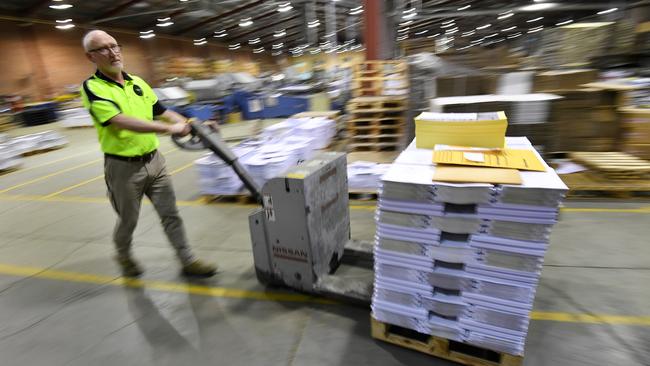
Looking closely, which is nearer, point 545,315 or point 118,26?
point 545,315

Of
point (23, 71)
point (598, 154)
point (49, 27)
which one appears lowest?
point (598, 154)

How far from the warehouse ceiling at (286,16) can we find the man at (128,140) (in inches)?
345

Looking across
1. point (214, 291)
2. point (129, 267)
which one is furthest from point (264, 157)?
point (214, 291)

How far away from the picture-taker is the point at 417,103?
572cm

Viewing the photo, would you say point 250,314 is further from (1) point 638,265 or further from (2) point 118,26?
(2) point 118,26

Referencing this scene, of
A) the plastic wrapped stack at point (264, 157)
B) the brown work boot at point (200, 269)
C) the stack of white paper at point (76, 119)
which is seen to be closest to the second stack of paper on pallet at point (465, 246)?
the brown work boot at point (200, 269)

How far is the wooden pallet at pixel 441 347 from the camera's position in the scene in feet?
7.02

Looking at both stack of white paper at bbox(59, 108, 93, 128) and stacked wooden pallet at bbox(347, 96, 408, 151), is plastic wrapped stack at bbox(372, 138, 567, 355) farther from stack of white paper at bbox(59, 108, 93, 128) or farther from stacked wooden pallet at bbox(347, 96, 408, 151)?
stack of white paper at bbox(59, 108, 93, 128)

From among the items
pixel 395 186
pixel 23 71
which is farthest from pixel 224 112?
pixel 395 186

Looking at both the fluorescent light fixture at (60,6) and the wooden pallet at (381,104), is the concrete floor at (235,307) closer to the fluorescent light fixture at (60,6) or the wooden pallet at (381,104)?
the wooden pallet at (381,104)

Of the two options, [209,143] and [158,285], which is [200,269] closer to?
[158,285]

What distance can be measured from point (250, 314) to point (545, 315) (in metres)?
2.20

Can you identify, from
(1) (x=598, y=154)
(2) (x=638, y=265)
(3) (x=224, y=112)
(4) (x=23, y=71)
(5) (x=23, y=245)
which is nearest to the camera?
(2) (x=638, y=265)

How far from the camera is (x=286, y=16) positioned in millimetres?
27016
